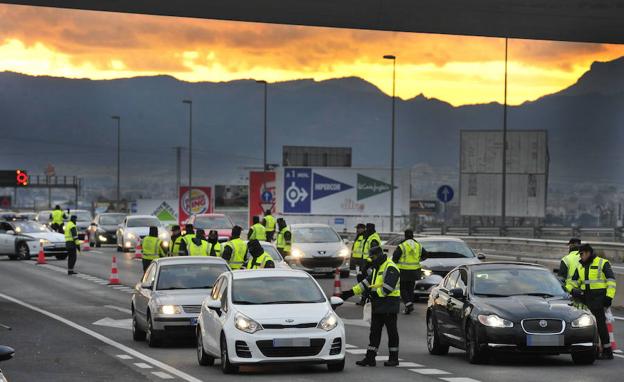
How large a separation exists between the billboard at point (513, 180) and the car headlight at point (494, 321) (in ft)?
254

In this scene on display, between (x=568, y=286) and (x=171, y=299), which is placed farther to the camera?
(x=171, y=299)

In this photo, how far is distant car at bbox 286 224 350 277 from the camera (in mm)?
39875

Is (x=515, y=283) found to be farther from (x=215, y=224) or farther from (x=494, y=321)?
(x=215, y=224)

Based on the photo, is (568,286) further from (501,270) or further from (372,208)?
(372,208)

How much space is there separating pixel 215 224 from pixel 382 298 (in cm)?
3495

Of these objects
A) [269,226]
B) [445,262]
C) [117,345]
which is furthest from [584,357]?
[269,226]

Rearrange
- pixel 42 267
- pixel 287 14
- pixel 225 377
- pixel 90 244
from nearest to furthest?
1. pixel 225 377
2. pixel 287 14
3. pixel 42 267
4. pixel 90 244

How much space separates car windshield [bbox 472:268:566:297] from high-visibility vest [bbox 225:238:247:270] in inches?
326

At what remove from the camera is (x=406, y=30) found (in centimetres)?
2736

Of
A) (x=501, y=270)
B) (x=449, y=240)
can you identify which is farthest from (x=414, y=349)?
(x=449, y=240)

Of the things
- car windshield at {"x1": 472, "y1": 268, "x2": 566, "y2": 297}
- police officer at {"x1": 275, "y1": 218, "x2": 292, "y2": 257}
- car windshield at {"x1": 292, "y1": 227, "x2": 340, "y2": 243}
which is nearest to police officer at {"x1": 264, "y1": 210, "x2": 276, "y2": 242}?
car windshield at {"x1": 292, "y1": 227, "x2": 340, "y2": 243}

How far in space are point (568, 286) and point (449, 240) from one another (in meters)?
12.7

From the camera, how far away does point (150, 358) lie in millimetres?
19375

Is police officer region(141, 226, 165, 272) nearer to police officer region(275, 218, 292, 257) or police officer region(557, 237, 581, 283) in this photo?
police officer region(275, 218, 292, 257)
